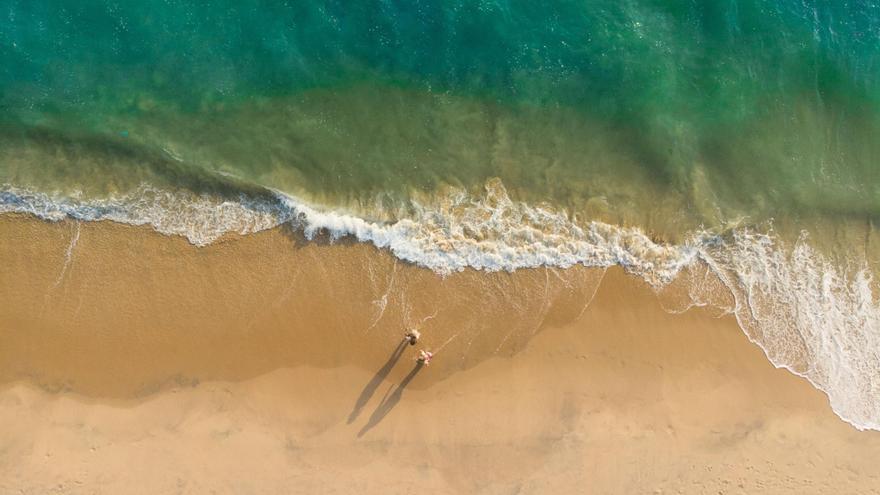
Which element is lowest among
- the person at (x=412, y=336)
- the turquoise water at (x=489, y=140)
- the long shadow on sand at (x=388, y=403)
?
the long shadow on sand at (x=388, y=403)

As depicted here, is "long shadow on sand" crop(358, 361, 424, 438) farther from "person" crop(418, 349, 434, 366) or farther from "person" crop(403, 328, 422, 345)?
"person" crop(403, 328, 422, 345)

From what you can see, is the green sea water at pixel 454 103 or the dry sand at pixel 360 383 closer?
the dry sand at pixel 360 383

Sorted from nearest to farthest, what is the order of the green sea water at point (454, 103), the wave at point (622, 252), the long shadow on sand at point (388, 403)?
1. the long shadow on sand at point (388, 403)
2. the wave at point (622, 252)
3. the green sea water at point (454, 103)

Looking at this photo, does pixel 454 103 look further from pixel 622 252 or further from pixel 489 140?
pixel 622 252

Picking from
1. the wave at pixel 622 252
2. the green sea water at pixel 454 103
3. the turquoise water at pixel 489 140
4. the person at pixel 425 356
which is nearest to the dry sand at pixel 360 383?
the person at pixel 425 356

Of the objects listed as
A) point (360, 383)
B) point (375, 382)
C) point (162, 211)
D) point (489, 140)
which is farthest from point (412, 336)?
point (162, 211)

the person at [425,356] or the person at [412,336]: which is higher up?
the person at [412,336]

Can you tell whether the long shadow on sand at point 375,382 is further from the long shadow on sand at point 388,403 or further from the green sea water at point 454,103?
the green sea water at point 454,103

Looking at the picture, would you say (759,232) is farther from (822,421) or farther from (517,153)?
(517,153)
